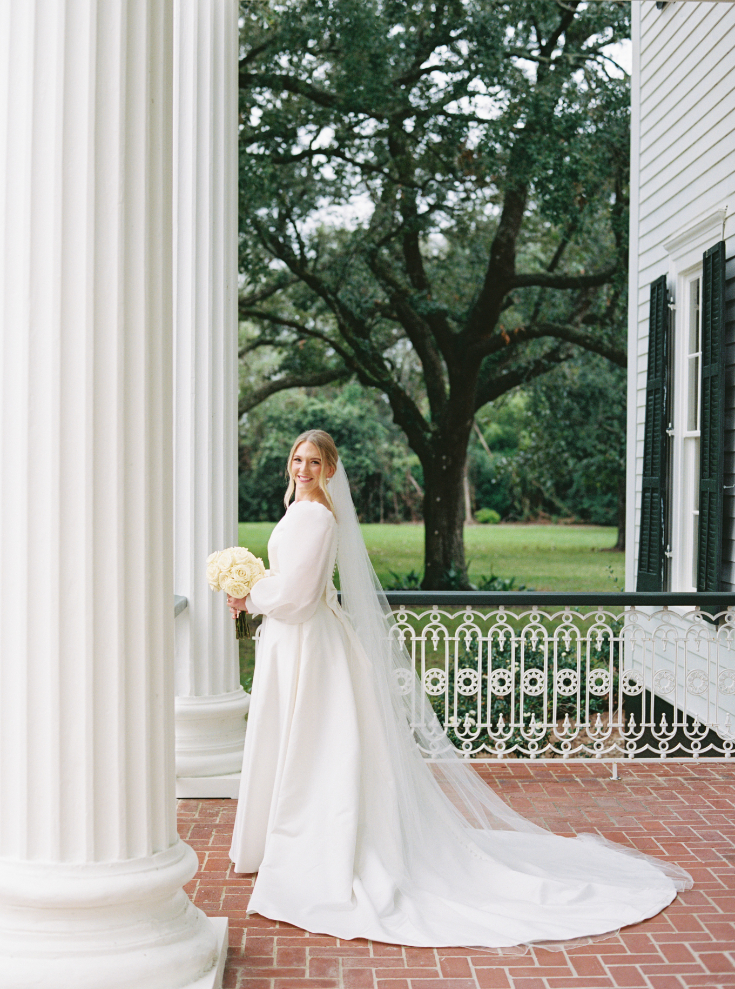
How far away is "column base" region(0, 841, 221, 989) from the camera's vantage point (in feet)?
9.02

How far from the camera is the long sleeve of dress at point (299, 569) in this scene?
4340 mm

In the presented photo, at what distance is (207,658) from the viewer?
225 inches

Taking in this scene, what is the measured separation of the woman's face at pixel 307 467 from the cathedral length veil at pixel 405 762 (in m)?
0.12

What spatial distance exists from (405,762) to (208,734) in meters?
1.70

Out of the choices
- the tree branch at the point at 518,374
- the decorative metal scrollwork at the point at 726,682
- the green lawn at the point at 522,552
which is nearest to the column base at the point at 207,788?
the decorative metal scrollwork at the point at 726,682

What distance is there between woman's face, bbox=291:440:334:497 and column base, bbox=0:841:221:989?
1948mm

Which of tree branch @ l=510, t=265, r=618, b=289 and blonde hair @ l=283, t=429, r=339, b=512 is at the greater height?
tree branch @ l=510, t=265, r=618, b=289

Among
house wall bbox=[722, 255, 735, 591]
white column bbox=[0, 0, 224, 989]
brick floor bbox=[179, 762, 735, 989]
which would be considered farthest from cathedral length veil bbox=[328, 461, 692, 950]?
house wall bbox=[722, 255, 735, 591]

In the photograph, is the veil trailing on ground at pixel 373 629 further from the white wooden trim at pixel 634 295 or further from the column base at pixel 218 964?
the white wooden trim at pixel 634 295

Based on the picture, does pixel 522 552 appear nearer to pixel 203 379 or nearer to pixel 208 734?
pixel 208 734

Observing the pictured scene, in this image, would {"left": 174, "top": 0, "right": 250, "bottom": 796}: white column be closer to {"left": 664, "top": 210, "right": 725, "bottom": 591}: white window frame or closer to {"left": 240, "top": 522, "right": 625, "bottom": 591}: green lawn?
{"left": 664, "top": 210, "right": 725, "bottom": 591}: white window frame

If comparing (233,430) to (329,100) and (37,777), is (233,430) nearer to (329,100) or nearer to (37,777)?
(37,777)

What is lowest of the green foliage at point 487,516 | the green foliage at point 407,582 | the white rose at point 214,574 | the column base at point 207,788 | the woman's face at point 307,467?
the column base at point 207,788

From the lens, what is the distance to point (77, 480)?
274 cm
